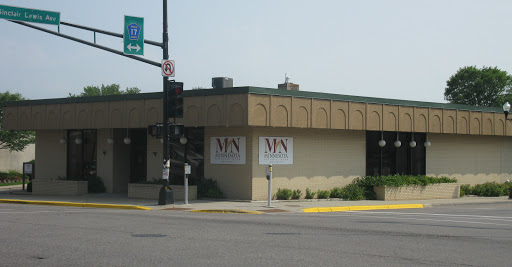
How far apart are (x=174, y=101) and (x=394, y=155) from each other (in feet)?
44.0

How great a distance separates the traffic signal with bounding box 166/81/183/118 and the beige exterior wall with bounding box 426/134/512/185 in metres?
15.4

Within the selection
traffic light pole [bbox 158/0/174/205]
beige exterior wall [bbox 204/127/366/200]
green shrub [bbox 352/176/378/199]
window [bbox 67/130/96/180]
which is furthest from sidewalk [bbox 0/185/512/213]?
window [bbox 67/130/96/180]

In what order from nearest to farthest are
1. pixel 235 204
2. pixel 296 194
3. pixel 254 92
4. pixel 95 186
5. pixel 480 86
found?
pixel 235 204 → pixel 254 92 → pixel 296 194 → pixel 95 186 → pixel 480 86

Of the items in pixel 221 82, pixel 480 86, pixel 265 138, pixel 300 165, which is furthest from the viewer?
pixel 480 86

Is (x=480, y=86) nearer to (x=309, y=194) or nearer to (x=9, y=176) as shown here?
(x=309, y=194)

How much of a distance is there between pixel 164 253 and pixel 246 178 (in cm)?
1437

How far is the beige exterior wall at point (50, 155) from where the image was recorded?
32.1 metres

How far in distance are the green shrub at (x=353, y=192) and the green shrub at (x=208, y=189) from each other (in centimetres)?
589

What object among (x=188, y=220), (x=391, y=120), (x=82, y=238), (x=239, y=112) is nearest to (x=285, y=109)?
(x=239, y=112)

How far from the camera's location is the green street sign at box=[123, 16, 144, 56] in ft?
70.1

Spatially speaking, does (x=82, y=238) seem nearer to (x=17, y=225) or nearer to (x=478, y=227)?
(x=17, y=225)

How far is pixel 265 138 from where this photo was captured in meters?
25.6

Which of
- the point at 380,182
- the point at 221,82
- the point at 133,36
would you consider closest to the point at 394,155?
the point at 380,182

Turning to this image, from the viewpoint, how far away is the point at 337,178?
2812 centimetres
